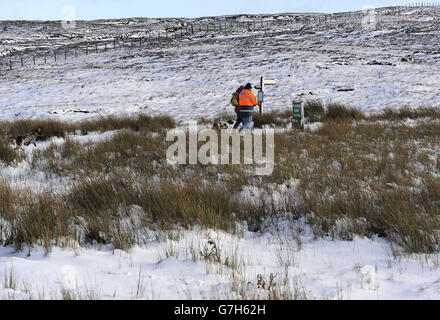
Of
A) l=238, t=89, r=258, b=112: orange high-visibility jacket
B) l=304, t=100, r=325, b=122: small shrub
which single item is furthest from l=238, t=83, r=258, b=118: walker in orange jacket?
l=304, t=100, r=325, b=122: small shrub

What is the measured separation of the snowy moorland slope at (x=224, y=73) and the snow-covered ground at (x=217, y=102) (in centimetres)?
9

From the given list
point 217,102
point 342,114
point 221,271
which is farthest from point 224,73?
point 221,271

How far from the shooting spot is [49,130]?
9758 mm

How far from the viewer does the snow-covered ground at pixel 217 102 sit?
8.64 feet

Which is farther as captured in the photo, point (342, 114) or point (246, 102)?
point (342, 114)

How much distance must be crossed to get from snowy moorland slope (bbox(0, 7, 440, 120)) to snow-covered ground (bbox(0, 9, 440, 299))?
0.09 meters

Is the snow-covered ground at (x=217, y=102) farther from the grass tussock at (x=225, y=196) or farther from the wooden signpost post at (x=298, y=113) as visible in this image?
the wooden signpost post at (x=298, y=113)

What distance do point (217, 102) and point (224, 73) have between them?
8.22 meters

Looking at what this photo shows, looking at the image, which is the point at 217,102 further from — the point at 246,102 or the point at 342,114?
the point at 246,102

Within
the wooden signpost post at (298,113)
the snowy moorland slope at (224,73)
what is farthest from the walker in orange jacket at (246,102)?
the snowy moorland slope at (224,73)

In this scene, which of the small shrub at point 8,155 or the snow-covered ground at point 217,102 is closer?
the snow-covered ground at point 217,102

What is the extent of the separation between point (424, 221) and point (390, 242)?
397mm

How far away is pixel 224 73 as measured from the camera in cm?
2473

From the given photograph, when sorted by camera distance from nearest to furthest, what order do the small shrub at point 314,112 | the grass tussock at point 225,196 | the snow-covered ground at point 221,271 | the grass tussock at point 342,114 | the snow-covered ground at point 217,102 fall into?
the snow-covered ground at point 221,271 → the snow-covered ground at point 217,102 → the grass tussock at point 225,196 → the grass tussock at point 342,114 → the small shrub at point 314,112
